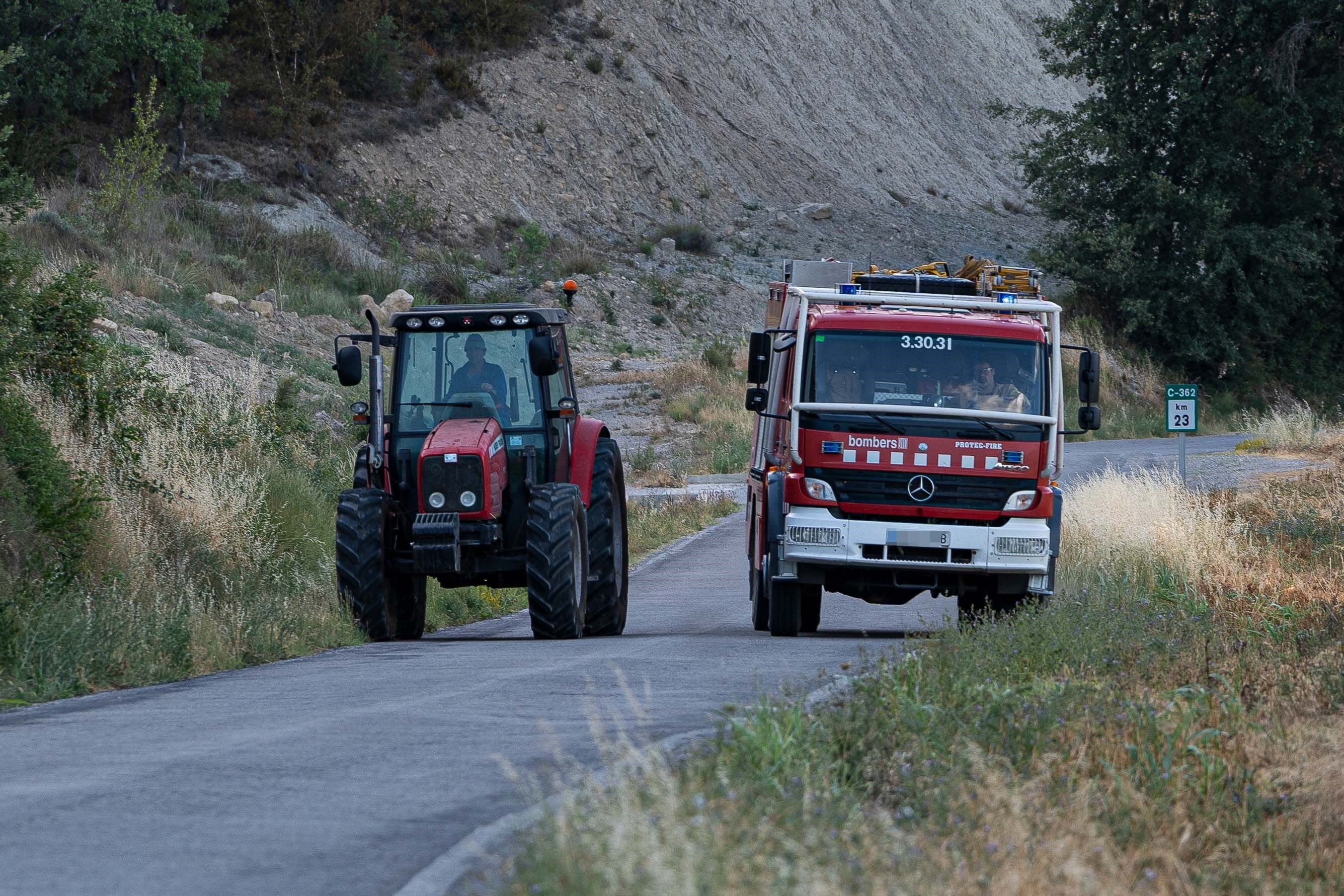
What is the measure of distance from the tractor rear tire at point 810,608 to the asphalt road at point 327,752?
0.89 metres

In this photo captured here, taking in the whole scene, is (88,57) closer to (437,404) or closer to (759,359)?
(437,404)

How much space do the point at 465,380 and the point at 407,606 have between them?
2003mm

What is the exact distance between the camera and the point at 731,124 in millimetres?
66125

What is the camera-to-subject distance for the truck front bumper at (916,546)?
13.7 m

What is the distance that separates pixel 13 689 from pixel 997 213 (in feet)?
206

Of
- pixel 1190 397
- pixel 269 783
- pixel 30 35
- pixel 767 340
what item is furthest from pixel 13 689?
pixel 30 35

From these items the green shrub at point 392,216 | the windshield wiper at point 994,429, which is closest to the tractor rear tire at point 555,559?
the windshield wiper at point 994,429

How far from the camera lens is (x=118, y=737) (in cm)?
853

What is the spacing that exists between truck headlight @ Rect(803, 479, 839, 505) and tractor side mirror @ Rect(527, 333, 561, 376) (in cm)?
224

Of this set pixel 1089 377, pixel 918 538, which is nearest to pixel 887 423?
pixel 918 538

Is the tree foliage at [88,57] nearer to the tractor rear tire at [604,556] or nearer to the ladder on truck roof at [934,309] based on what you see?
the tractor rear tire at [604,556]

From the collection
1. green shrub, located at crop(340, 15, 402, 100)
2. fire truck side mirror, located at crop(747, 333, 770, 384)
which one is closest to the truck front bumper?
fire truck side mirror, located at crop(747, 333, 770, 384)

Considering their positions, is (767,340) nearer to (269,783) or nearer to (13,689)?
(13,689)

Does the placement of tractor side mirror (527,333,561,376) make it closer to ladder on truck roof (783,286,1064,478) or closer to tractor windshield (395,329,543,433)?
tractor windshield (395,329,543,433)
